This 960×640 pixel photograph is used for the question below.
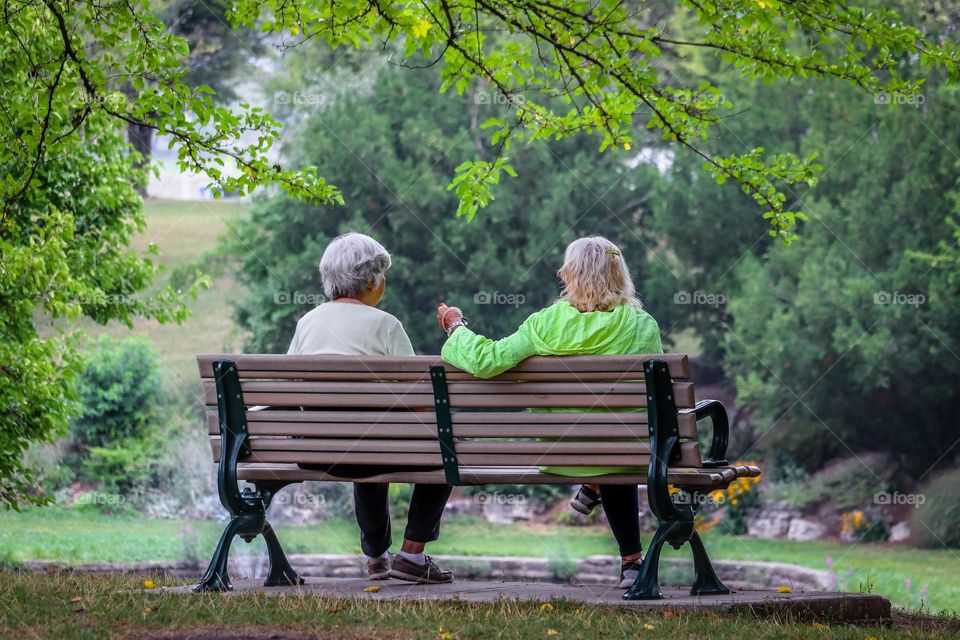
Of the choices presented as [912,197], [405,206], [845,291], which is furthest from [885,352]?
[405,206]

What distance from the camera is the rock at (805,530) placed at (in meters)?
14.9

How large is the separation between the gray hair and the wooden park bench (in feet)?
1.49

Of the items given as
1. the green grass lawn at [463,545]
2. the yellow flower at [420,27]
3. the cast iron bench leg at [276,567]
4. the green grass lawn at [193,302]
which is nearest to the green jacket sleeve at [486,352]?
the cast iron bench leg at [276,567]

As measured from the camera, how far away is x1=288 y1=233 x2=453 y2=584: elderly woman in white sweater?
445cm

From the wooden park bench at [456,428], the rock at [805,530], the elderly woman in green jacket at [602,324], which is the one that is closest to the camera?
the wooden park bench at [456,428]

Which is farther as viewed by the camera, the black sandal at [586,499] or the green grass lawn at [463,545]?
the green grass lawn at [463,545]

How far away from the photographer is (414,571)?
436cm

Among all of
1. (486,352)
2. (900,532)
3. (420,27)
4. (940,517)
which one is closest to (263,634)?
(486,352)

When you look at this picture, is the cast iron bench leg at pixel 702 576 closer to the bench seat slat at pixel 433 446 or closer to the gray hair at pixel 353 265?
the bench seat slat at pixel 433 446

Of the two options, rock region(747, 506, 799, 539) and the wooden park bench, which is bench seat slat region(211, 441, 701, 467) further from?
rock region(747, 506, 799, 539)

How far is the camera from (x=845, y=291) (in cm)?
1417

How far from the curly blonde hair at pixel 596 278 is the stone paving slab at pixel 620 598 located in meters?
1.03

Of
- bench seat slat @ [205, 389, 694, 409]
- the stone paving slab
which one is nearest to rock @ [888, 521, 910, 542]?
the stone paving slab

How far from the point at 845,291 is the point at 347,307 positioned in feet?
35.3
